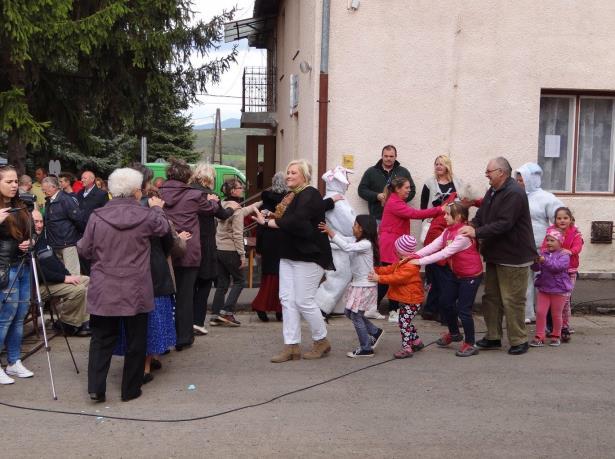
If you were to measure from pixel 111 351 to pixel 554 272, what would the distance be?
15.2ft

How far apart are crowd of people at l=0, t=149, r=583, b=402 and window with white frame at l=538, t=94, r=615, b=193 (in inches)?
127

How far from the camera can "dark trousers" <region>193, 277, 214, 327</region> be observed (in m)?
8.35

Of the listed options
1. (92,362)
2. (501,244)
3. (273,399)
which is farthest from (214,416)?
(501,244)

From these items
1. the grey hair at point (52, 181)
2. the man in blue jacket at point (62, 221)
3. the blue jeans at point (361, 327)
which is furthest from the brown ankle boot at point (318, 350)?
the grey hair at point (52, 181)

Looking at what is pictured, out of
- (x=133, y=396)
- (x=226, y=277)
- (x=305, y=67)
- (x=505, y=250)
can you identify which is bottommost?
(x=133, y=396)

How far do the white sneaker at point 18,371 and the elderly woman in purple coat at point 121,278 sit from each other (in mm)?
999

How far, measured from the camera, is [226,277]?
928 cm

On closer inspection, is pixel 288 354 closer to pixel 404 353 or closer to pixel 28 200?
pixel 404 353

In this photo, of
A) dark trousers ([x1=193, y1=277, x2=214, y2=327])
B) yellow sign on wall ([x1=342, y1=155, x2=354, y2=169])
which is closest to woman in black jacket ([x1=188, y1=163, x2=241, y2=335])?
dark trousers ([x1=193, y1=277, x2=214, y2=327])

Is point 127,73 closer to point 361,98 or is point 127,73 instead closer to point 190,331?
point 361,98

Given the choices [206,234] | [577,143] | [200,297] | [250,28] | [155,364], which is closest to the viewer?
[155,364]

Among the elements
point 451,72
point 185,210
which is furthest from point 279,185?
point 451,72

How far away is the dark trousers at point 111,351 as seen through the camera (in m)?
6.03

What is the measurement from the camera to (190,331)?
7930 millimetres
